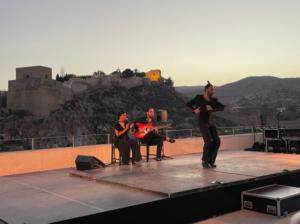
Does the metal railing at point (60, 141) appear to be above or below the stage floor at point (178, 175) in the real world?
above

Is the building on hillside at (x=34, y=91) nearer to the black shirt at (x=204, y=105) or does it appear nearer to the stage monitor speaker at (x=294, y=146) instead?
the stage monitor speaker at (x=294, y=146)

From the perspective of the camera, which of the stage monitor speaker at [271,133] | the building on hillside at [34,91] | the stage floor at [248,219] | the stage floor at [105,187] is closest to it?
the stage floor at [105,187]

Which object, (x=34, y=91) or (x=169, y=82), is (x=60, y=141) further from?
(x=169, y=82)

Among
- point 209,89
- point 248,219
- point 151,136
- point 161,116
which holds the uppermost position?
point 209,89

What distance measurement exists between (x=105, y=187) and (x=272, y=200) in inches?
74.5

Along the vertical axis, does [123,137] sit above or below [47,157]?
above

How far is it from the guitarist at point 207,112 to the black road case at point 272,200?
1100 mm

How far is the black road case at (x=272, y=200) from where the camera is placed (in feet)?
12.9

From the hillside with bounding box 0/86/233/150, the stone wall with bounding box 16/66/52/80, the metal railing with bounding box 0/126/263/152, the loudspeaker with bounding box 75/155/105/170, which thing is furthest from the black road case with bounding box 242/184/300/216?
the stone wall with bounding box 16/66/52/80

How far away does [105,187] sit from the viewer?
421cm

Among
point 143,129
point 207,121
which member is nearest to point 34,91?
point 143,129

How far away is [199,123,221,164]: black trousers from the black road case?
42.7 inches

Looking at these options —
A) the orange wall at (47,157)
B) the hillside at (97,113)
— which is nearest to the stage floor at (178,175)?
the orange wall at (47,157)

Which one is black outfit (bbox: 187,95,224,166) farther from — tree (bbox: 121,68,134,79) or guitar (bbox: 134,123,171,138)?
tree (bbox: 121,68,134,79)
